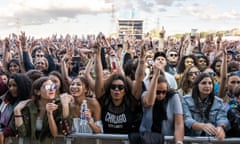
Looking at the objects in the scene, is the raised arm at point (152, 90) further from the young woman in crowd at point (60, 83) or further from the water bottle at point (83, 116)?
the young woman in crowd at point (60, 83)

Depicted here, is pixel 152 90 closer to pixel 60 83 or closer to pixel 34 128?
pixel 34 128

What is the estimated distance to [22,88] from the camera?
4.76m

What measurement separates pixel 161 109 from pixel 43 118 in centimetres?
135

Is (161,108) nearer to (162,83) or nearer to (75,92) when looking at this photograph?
(162,83)

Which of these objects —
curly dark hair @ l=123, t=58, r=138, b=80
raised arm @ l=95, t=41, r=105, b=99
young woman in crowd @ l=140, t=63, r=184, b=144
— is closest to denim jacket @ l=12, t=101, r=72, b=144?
raised arm @ l=95, t=41, r=105, b=99

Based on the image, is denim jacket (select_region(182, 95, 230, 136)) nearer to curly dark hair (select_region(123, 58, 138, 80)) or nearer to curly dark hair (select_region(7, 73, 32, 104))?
curly dark hair (select_region(123, 58, 138, 80))

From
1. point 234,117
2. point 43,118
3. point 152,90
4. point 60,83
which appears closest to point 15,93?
point 43,118

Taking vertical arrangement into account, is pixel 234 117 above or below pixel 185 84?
below

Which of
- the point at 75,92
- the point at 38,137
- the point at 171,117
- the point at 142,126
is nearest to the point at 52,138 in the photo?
the point at 38,137

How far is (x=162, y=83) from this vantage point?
14.1ft

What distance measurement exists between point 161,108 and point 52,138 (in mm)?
1276

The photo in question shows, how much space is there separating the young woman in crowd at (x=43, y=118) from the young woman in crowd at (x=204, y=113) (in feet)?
4.55

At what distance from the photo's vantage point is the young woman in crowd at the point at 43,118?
13.3ft

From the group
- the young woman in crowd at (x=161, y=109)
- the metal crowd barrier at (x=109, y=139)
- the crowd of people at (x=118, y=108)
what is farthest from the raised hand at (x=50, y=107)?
the young woman in crowd at (x=161, y=109)
